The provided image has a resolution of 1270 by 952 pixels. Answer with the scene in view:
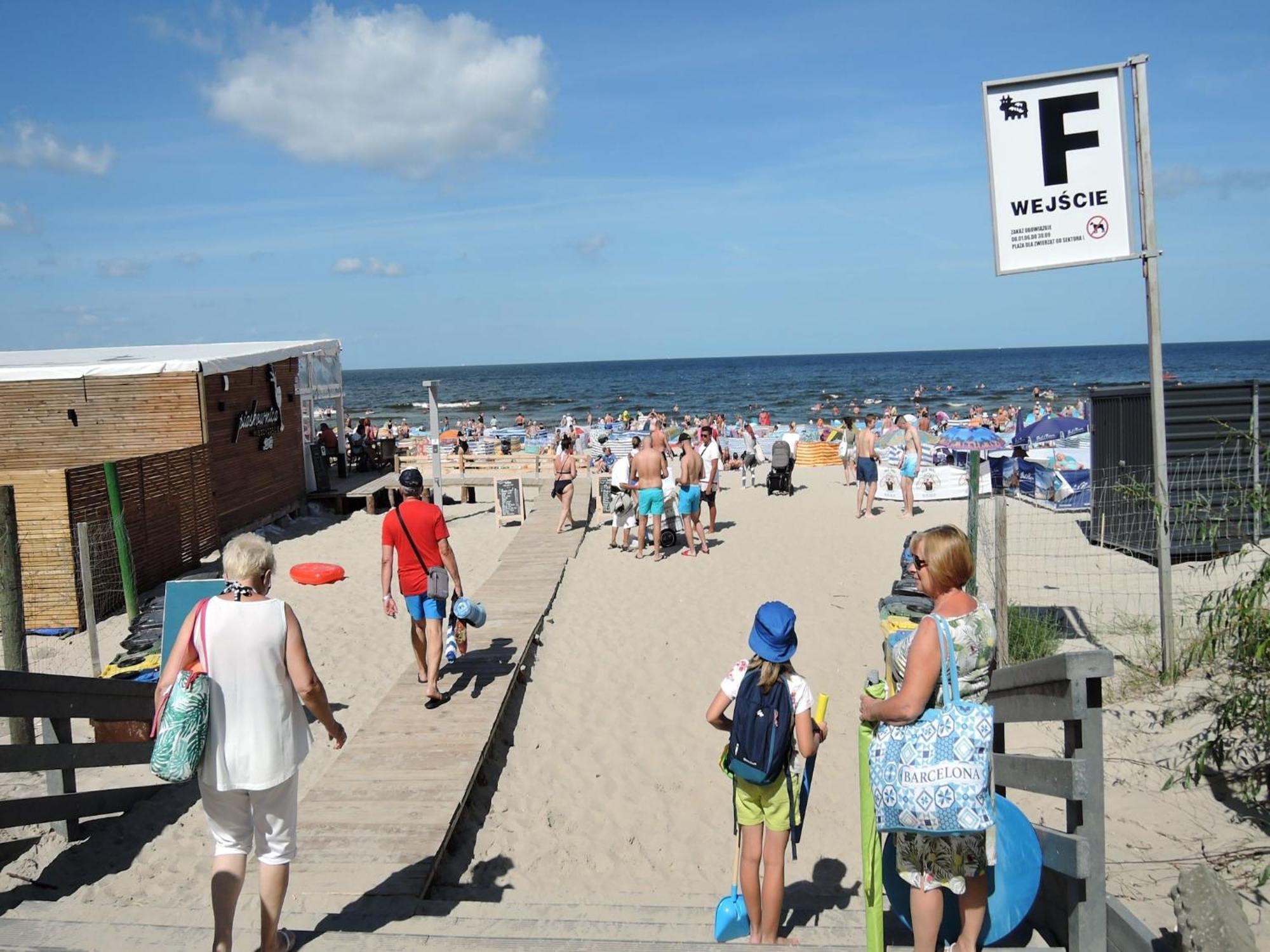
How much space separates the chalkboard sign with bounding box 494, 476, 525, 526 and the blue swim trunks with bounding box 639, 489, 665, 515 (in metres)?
4.04

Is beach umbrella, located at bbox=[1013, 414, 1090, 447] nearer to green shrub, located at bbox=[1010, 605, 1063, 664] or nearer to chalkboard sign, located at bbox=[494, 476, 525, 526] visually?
chalkboard sign, located at bbox=[494, 476, 525, 526]

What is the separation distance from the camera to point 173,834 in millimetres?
5137

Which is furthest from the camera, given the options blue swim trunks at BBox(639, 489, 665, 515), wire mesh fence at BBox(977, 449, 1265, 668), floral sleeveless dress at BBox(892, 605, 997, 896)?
blue swim trunks at BBox(639, 489, 665, 515)

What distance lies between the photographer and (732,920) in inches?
136

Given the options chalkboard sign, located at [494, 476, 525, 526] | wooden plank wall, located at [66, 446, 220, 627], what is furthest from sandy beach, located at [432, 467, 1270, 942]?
wooden plank wall, located at [66, 446, 220, 627]

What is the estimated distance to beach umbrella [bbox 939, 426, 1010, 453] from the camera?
19.9 m

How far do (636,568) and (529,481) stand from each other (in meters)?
7.21

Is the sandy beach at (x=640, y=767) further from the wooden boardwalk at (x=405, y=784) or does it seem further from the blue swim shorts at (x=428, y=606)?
the blue swim shorts at (x=428, y=606)

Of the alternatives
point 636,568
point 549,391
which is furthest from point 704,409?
point 636,568

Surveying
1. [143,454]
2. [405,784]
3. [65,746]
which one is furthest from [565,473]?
[65,746]

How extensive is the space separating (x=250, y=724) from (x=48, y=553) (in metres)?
8.47

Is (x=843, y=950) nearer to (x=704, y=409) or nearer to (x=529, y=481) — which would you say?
(x=529, y=481)

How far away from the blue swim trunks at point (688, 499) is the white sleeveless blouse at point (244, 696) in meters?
9.23

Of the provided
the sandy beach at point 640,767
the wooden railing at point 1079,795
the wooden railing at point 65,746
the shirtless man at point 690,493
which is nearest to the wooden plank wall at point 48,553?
the sandy beach at point 640,767
